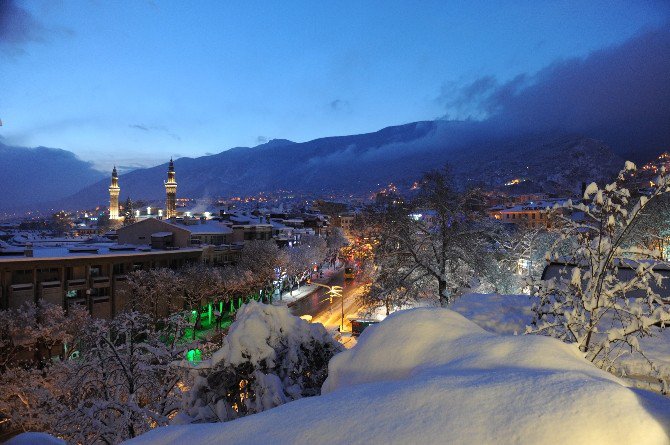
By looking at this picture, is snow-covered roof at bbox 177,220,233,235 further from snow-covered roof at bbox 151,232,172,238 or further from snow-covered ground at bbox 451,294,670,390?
snow-covered ground at bbox 451,294,670,390

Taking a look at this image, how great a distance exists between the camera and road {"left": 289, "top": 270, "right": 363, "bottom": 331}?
38.2 metres

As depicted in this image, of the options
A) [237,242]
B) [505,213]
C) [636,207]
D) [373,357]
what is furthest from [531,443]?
[505,213]

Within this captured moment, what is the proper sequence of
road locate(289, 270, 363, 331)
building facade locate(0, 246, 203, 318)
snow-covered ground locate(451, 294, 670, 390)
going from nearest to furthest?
snow-covered ground locate(451, 294, 670, 390) < building facade locate(0, 246, 203, 318) < road locate(289, 270, 363, 331)

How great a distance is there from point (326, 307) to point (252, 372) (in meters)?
38.7

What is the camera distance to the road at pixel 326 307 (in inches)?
1502

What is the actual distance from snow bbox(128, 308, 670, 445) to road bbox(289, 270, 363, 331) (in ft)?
98.6

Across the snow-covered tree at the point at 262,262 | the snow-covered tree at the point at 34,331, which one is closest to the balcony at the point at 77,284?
the snow-covered tree at the point at 34,331

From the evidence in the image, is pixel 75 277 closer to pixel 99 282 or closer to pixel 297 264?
pixel 99 282

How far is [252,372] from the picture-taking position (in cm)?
695

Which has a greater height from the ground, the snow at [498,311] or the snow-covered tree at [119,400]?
the snow at [498,311]

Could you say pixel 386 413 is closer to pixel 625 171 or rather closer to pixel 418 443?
pixel 418 443

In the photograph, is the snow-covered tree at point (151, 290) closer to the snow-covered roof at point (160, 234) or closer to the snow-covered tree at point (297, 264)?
the snow-covered roof at point (160, 234)

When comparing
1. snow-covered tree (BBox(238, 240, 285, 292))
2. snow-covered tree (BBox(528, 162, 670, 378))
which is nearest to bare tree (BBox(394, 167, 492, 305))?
snow-covered tree (BBox(528, 162, 670, 378))

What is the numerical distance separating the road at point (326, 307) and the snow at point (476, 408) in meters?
30.0
